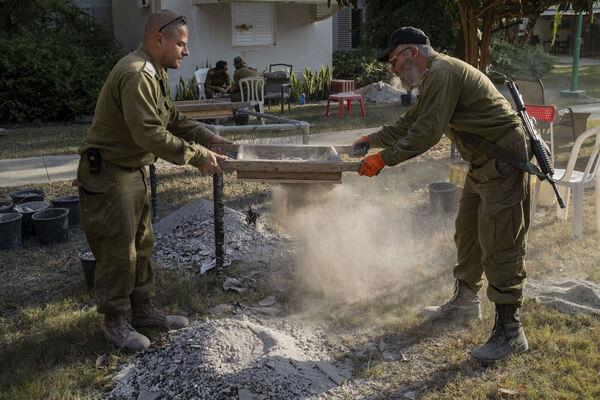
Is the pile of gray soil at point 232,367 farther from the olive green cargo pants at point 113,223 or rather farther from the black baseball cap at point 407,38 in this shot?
the black baseball cap at point 407,38

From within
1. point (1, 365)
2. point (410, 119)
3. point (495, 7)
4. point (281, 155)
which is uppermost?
point (495, 7)

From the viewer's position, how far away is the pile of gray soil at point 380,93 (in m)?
16.4

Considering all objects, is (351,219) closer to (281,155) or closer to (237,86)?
(281,155)

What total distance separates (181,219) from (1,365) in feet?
8.21

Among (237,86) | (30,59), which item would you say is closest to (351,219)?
(237,86)

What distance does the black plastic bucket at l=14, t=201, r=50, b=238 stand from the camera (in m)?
5.98

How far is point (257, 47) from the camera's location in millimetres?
16141

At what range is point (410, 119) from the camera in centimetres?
404

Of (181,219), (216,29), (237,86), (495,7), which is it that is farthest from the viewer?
(216,29)

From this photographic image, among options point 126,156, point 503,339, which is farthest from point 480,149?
point 126,156

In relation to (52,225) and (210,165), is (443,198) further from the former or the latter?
(52,225)

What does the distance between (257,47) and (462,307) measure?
13.0 meters

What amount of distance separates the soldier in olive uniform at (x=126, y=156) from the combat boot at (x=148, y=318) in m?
0.17

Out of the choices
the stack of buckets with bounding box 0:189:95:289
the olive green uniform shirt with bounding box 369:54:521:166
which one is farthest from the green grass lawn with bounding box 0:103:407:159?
the olive green uniform shirt with bounding box 369:54:521:166
